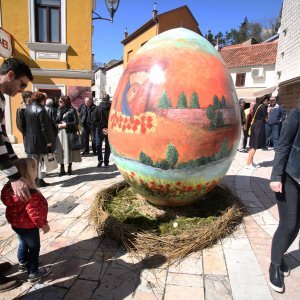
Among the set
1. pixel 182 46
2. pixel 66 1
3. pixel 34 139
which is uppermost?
pixel 66 1

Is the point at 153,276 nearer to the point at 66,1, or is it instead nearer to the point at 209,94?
the point at 209,94

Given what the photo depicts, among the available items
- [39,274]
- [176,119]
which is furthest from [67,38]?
[39,274]

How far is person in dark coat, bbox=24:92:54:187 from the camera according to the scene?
17.4ft

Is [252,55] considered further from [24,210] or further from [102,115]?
[24,210]

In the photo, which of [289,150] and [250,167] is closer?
[289,150]

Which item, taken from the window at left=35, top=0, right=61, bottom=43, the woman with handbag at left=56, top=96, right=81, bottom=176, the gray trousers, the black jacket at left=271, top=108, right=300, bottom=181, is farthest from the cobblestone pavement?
the window at left=35, top=0, right=61, bottom=43

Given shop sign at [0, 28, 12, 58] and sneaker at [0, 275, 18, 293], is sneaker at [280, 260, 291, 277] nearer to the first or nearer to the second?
sneaker at [0, 275, 18, 293]

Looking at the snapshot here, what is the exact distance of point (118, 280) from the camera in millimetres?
2707

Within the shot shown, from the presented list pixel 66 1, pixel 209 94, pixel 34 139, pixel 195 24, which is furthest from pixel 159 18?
pixel 209 94

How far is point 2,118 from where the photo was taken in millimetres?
2562

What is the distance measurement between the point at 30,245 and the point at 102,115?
4.88 m

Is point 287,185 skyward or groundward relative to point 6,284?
skyward

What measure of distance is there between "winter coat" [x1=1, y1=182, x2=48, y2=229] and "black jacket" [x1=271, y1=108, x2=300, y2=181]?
2.14m

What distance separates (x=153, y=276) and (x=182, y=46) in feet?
8.51
